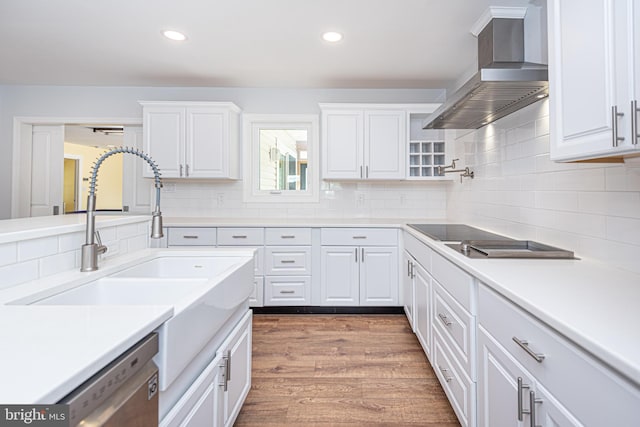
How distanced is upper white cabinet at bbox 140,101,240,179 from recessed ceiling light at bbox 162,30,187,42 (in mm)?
896

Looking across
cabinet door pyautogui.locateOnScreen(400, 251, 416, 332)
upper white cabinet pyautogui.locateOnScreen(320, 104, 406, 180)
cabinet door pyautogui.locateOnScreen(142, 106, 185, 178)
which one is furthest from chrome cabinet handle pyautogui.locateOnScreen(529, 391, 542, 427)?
cabinet door pyautogui.locateOnScreen(142, 106, 185, 178)

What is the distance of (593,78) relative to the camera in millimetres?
1071

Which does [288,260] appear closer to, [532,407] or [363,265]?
[363,265]

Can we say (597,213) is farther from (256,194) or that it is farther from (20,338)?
(256,194)

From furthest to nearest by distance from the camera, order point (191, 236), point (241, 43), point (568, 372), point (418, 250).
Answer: point (191, 236) < point (241, 43) < point (418, 250) < point (568, 372)

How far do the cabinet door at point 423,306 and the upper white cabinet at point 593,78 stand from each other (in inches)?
48.5

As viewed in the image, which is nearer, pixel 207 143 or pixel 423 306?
pixel 423 306

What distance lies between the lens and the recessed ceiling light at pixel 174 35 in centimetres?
257

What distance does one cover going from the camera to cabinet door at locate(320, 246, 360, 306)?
3283 millimetres

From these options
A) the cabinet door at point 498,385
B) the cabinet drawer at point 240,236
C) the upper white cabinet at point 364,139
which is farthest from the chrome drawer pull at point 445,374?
the upper white cabinet at point 364,139

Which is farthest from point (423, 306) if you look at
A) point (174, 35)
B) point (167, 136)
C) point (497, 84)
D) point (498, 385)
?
point (167, 136)

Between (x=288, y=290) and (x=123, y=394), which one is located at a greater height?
(x=123, y=394)

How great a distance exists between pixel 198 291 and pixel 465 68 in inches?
128

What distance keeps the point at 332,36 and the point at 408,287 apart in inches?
85.0
